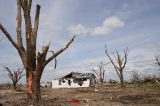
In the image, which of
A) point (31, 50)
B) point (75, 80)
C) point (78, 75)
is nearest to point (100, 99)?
point (31, 50)

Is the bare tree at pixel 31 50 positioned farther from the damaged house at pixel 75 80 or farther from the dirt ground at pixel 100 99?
the damaged house at pixel 75 80

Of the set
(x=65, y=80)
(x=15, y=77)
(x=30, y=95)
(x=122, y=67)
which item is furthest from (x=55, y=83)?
(x=30, y=95)

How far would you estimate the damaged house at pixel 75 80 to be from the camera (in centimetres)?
6291

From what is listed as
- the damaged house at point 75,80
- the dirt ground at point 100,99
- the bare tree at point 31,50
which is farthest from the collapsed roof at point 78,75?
the bare tree at point 31,50

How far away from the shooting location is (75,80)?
63031 mm

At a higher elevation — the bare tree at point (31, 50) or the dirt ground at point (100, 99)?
the bare tree at point (31, 50)

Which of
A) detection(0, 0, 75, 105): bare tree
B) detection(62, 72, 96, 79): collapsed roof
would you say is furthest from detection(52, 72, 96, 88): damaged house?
detection(0, 0, 75, 105): bare tree

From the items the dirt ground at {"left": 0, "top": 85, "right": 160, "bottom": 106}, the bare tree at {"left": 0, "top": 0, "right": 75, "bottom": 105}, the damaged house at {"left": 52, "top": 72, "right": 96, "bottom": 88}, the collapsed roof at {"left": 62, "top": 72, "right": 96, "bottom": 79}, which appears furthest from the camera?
the collapsed roof at {"left": 62, "top": 72, "right": 96, "bottom": 79}

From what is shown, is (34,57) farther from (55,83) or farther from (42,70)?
(55,83)

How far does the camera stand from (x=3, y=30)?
11.8 meters

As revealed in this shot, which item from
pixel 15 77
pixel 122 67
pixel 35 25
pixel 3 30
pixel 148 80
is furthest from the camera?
pixel 148 80

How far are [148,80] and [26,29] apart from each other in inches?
1711

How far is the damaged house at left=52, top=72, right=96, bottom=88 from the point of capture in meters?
62.9

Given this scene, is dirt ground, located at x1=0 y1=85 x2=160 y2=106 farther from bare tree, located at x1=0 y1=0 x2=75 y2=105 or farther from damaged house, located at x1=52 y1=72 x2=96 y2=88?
damaged house, located at x1=52 y1=72 x2=96 y2=88
